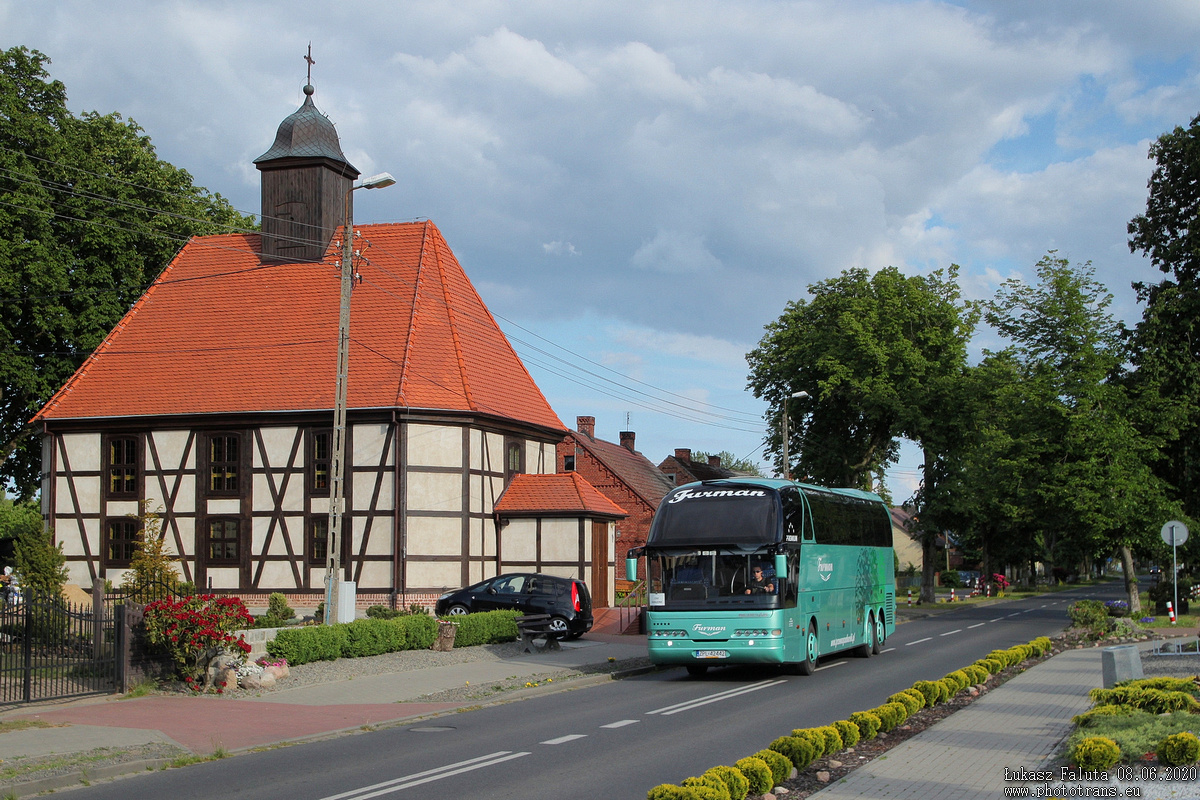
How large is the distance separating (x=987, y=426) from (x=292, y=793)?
123 feet

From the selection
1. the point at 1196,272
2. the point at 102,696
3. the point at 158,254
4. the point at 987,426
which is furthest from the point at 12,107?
the point at 1196,272

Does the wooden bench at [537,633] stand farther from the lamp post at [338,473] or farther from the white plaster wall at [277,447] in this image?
the white plaster wall at [277,447]

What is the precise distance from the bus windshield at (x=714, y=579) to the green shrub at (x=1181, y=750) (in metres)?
9.81

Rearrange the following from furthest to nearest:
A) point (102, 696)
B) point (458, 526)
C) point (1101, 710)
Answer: point (458, 526), point (102, 696), point (1101, 710)

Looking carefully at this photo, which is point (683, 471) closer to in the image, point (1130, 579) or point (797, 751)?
point (1130, 579)

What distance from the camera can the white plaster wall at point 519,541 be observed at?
34281 mm

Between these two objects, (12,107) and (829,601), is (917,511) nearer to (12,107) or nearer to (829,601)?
(829,601)

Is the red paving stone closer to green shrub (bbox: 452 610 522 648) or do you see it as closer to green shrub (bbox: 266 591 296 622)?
Answer: green shrub (bbox: 452 610 522 648)

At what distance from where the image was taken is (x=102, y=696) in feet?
51.4

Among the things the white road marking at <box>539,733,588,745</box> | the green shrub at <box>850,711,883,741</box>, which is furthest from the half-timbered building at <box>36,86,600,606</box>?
the green shrub at <box>850,711,883,741</box>

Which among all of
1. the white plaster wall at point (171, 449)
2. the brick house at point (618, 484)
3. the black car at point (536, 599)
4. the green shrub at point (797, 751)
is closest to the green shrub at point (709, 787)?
the green shrub at point (797, 751)

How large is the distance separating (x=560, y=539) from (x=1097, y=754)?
26.1 m

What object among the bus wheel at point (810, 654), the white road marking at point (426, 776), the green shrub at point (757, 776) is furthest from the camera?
the bus wheel at point (810, 654)

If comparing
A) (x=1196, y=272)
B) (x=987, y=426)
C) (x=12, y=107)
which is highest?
(x=12, y=107)
